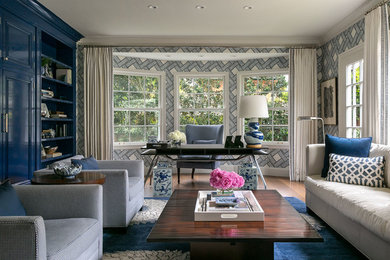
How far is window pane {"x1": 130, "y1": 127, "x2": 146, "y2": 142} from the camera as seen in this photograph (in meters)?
6.66

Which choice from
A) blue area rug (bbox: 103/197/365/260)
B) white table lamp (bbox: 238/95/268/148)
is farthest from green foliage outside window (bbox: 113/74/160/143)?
blue area rug (bbox: 103/197/365/260)

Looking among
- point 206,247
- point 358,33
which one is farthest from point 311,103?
point 206,247

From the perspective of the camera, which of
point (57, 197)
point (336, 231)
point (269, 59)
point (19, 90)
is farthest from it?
point (269, 59)

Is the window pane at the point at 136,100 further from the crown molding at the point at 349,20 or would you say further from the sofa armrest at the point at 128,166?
the crown molding at the point at 349,20

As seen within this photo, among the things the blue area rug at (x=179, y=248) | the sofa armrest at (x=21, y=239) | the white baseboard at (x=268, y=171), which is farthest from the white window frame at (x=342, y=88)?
the sofa armrest at (x=21, y=239)

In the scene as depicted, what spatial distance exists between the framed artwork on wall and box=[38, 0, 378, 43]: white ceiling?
0.89 metres

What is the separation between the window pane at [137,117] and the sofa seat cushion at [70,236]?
4.55 m

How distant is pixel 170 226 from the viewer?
1996 millimetres

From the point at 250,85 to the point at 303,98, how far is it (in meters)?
1.33

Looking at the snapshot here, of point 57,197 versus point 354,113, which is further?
point 354,113

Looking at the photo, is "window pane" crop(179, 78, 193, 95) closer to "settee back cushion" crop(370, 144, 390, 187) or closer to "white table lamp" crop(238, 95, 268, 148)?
"white table lamp" crop(238, 95, 268, 148)

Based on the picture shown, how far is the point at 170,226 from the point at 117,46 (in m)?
4.39

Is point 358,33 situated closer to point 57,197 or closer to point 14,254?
point 57,197

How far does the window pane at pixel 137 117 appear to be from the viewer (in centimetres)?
666
